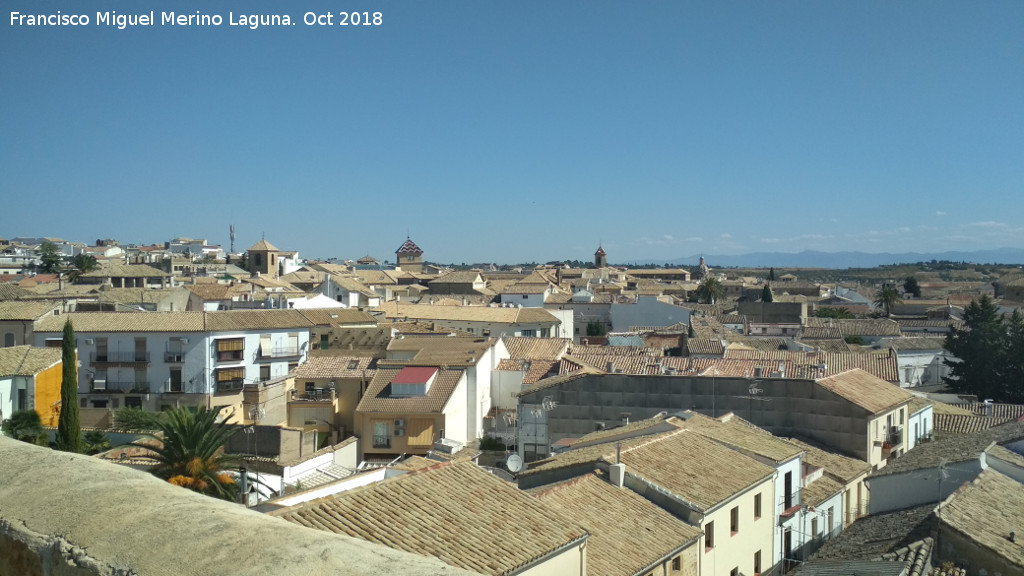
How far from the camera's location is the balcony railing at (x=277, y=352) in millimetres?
36250

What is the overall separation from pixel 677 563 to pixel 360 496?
17.0 feet

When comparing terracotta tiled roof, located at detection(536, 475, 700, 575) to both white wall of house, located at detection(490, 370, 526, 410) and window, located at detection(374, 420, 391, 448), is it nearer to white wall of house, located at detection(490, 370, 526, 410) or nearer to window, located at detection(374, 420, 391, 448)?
window, located at detection(374, 420, 391, 448)

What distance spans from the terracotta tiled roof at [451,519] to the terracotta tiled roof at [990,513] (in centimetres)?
647

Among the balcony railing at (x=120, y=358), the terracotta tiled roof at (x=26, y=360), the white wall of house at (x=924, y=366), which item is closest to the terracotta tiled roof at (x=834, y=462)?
the terracotta tiled roof at (x=26, y=360)

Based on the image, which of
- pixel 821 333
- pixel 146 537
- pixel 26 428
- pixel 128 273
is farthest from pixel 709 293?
pixel 146 537

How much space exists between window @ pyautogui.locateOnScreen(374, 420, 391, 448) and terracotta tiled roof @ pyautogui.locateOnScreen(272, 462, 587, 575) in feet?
64.9

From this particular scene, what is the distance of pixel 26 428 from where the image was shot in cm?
2059

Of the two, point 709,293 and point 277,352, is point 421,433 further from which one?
point 709,293

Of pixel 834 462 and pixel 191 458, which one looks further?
pixel 834 462

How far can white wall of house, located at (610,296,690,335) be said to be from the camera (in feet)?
203

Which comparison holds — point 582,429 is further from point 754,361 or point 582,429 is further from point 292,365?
point 292,365

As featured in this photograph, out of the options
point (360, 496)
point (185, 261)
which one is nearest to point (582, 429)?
point (360, 496)

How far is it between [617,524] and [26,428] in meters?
15.5

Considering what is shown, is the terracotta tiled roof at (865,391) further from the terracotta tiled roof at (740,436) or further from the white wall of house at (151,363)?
the white wall of house at (151,363)
